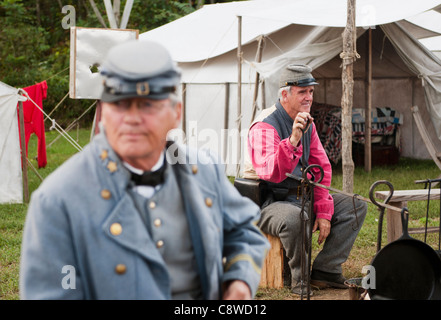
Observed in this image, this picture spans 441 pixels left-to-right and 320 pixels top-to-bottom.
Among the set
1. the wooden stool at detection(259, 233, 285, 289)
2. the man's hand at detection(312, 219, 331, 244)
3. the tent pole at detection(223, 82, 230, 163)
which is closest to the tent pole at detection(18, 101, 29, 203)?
the tent pole at detection(223, 82, 230, 163)

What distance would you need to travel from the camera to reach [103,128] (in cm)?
199

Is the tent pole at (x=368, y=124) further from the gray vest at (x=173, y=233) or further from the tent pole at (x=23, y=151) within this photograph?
the gray vest at (x=173, y=233)

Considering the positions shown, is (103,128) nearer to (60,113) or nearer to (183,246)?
(183,246)

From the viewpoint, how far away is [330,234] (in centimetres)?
500

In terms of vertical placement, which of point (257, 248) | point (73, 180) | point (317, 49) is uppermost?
point (317, 49)

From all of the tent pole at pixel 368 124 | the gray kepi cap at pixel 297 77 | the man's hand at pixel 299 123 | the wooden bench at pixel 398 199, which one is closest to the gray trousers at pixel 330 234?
the wooden bench at pixel 398 199

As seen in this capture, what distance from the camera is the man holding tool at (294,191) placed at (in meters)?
4.66

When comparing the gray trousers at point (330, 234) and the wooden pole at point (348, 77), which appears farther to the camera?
the wooden pole at point (348, 77)

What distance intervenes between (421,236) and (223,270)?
→ 4900 millimetres

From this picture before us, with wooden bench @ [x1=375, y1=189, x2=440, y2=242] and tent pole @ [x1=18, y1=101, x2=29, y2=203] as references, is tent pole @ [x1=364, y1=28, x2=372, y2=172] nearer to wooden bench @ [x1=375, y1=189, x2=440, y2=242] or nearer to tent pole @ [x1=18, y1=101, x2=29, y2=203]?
tent pole @ [x1=18, y1=101, x2=29, y2=203]

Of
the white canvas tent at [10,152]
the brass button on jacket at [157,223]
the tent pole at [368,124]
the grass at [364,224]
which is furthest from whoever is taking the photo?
the tent pole at [368,124]

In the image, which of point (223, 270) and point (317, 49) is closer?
point (223, 270)

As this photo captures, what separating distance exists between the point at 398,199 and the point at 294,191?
76 centimetres
